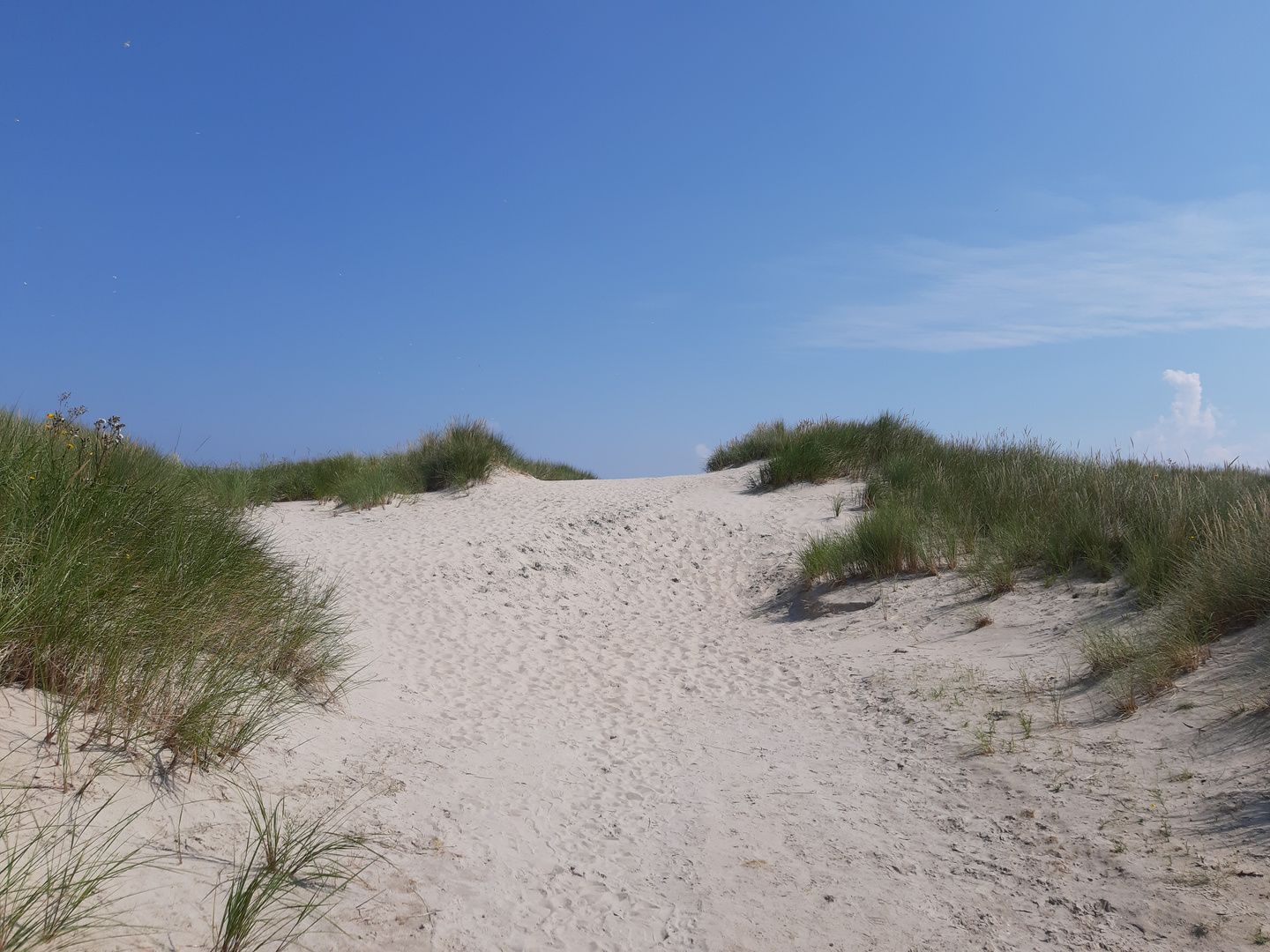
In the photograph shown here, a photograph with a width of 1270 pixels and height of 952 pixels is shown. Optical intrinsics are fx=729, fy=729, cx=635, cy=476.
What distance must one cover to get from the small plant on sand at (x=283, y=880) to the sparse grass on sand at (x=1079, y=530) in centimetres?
422

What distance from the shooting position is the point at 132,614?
3416mm

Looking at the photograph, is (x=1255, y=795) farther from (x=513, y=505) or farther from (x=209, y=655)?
(x=513, y=505)

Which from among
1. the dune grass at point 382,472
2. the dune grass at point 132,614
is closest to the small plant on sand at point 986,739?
the dune grass at point 132,614

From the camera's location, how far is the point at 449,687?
6.10m

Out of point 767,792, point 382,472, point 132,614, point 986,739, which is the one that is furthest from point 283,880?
point 382,472

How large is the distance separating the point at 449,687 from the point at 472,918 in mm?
3396

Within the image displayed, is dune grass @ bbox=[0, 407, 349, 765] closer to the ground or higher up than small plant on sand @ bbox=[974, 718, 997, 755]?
higher up

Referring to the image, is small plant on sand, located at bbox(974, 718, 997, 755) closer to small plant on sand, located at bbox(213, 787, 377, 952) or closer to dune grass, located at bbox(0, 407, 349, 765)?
small plant on sand, located at bbox(213, 787, 377, 952)

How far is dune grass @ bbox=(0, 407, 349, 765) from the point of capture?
3002 millimetres

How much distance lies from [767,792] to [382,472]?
11.1m

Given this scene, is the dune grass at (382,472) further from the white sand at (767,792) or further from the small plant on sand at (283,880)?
the small plant on sand at (283,880)

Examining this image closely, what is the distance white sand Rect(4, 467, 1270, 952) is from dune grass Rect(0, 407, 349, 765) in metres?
0.20

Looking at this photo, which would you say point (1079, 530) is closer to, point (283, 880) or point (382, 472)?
point (283, 880)

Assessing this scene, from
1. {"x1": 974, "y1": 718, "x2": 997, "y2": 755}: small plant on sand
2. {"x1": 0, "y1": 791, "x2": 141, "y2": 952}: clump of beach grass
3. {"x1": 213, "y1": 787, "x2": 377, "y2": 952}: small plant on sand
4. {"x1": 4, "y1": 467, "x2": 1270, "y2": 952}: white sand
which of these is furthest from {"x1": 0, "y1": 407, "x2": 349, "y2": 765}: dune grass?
{"x1": 974, "y1": 718, "x2": 997, "y2": 755}: small plant on sand
